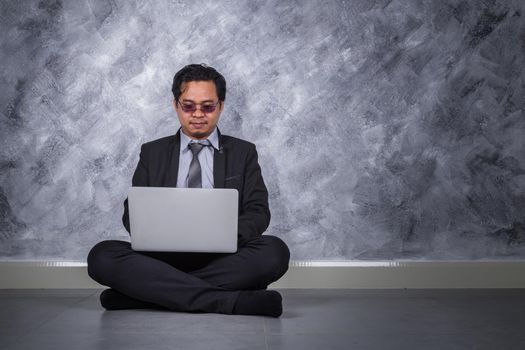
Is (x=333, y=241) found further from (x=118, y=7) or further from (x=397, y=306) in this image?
(x=118, y=7)

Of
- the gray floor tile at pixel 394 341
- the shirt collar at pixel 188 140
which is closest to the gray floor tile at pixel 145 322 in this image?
the gray floor tile at pixel 394 341

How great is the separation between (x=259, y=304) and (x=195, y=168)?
2.24 ft

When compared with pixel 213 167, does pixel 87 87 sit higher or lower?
higher

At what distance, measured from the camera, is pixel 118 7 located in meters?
3.64

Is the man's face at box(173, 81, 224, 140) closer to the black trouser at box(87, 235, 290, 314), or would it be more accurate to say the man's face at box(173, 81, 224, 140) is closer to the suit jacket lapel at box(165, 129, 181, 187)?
the suit jacket lapel at box(165, 129, 181, 187)

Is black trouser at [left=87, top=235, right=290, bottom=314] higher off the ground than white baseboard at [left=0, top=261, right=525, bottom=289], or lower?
higher

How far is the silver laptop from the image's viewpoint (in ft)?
8.55

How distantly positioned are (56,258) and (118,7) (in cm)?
115

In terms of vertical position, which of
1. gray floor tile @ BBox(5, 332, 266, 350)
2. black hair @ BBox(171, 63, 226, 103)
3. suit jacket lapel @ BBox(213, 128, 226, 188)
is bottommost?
gray floor tile @ BBox(5, 332, 266, 350)

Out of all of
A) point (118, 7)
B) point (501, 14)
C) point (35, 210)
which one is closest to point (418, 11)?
point (501, 14)

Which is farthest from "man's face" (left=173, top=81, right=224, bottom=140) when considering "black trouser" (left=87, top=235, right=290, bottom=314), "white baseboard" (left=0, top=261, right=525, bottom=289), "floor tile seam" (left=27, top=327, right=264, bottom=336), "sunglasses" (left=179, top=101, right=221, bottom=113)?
→ "floor tile seam" (left=27, top=327, right=264, bottom=336)

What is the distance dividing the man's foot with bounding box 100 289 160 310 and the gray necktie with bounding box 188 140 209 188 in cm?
49

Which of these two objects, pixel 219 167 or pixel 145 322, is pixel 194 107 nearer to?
pixel 219 167

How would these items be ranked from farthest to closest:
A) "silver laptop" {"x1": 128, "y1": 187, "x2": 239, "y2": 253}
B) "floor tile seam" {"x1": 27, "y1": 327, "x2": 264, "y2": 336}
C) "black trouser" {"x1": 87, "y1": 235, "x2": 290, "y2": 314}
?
"black trouser" {"x1": 87, "y1": 235, "x2": 290, "y2": 314} → "silver laptop" {"x1": 128, "y1": 187, "x2": 239, "y2": 253} → "floor tile seam" {"x1": 27, "y1": 327, "x2": 264, "y2": 336}
